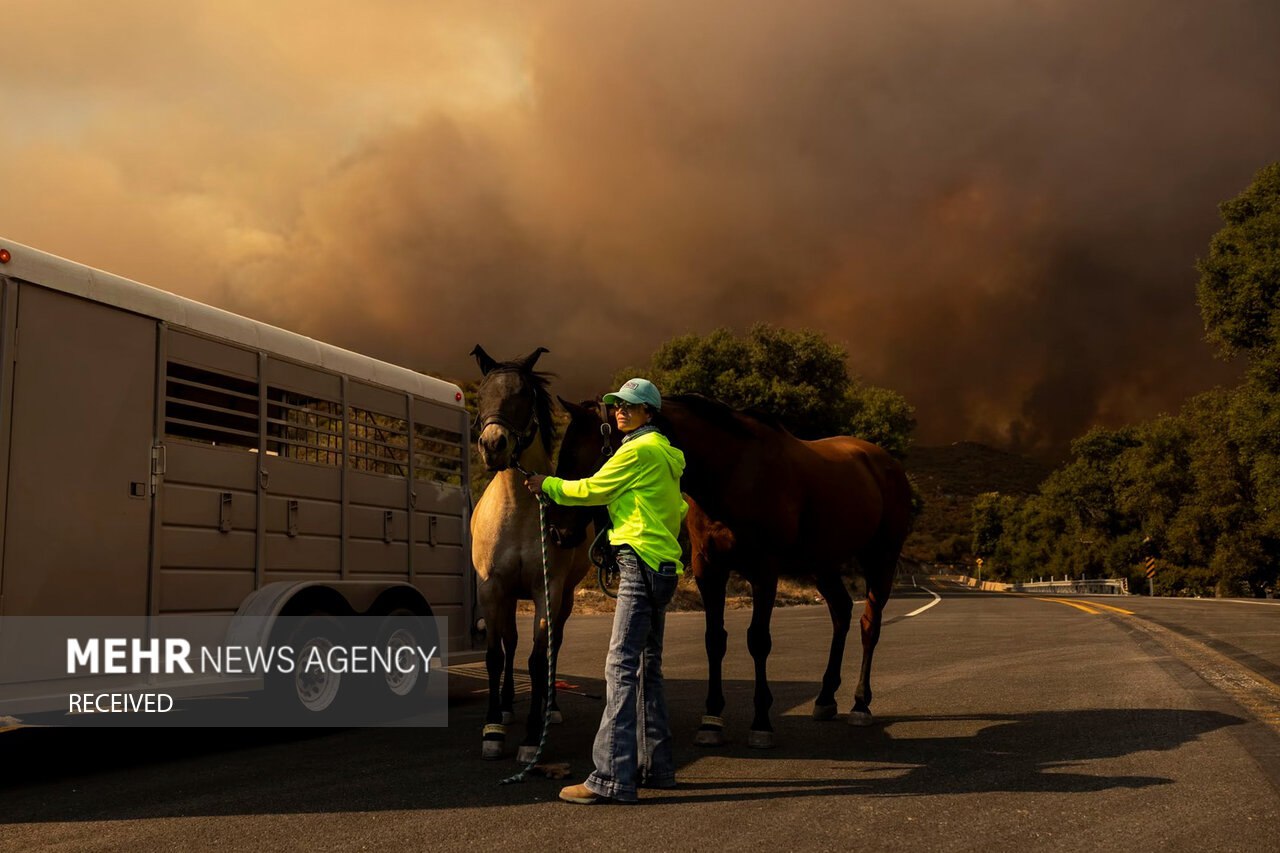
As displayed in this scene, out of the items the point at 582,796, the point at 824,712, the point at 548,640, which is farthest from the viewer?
the point at 824,712

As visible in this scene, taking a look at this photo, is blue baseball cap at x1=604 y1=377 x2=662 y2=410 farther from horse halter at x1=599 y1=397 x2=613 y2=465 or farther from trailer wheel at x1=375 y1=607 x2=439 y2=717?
trailer wheel at x1=375 y1=607 x2=439 y2=717

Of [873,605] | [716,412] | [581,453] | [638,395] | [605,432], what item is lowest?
[873,605]

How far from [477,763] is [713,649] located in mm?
1698

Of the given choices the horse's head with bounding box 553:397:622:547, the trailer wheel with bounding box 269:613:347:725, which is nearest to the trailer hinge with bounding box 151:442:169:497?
the trailer wheel with bounding box 269:613:347:725

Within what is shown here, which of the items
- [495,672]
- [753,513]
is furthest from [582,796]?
[753,513]

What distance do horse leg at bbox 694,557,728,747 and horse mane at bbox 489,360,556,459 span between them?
4.60ft

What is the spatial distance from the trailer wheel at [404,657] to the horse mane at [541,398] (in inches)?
104

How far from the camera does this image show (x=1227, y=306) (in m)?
37.1

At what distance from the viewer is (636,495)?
5.75m

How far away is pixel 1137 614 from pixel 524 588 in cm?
1934

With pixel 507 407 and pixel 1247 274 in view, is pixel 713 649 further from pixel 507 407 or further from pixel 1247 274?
pixel 1247 274

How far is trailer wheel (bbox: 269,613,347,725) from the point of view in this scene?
25.9 feet

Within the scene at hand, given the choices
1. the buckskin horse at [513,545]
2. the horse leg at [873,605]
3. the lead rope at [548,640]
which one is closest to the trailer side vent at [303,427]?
the buckskin horse at [513,545]

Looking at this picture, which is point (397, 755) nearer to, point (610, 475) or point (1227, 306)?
point (610, 475)
